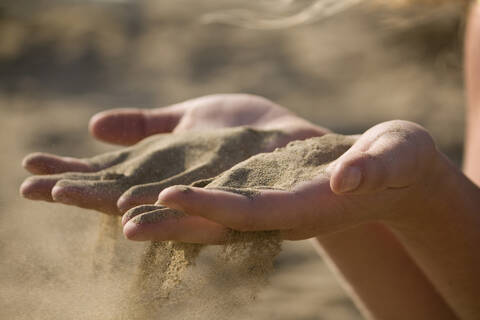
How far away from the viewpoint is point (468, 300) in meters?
1.46

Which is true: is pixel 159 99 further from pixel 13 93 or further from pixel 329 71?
pixel 329 71

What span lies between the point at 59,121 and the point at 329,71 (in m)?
2.09

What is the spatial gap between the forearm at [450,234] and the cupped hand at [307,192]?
0.17 feet

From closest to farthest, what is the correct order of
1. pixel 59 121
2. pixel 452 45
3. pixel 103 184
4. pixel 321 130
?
pixel 103 184, pixel 321 130, pixel 59 121, pixel 452 45

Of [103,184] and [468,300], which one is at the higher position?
[103,184]

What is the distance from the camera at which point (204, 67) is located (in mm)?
4879

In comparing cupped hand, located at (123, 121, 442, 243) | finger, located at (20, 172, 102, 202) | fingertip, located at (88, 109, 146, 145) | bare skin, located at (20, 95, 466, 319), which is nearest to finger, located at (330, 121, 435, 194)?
cupped hand, located at (123, 121, 442, 243)

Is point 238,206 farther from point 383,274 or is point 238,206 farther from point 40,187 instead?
point 383,274

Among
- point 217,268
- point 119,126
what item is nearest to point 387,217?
point 217,268

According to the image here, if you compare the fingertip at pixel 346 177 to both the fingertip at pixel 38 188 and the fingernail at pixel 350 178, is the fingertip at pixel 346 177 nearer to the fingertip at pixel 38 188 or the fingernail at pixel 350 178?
the fingernail at pixel 350 178

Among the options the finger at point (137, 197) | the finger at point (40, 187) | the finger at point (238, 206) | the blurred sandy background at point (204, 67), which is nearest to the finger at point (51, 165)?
the finger at point (40, 187)

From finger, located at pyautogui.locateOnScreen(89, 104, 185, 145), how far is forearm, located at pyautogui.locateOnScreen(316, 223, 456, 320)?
1.81 feet

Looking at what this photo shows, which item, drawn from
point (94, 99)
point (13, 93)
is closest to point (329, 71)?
point (94, 99)

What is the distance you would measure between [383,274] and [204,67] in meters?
3.46
